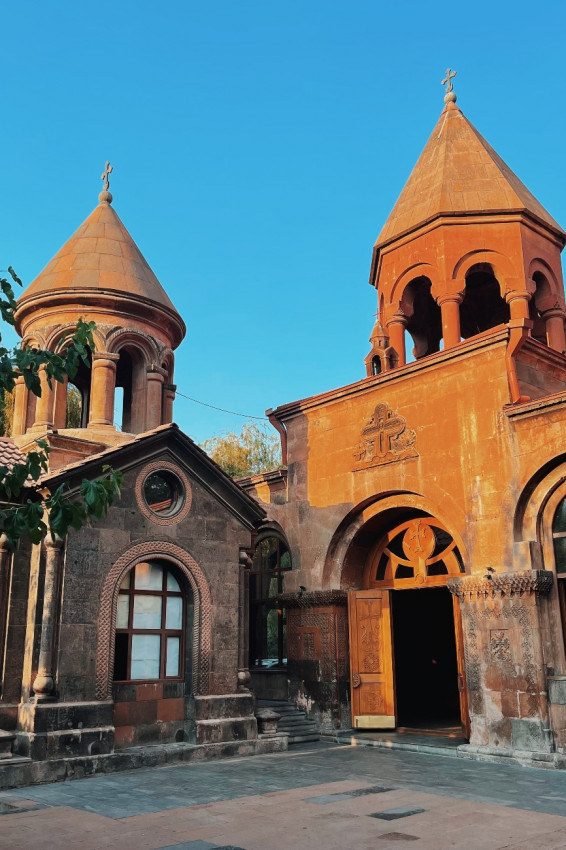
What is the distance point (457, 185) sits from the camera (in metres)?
15.2

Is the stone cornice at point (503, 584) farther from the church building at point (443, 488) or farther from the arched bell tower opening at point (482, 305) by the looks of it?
the arched bell tower opening at point (482, 305)

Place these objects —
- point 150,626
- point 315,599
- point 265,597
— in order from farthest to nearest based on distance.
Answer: point 265,597, point 315,599, point 150,626

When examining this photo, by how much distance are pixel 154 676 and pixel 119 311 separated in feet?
22.7

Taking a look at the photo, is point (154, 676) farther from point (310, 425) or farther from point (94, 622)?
point (310, 425)

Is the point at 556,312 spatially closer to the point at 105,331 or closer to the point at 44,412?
the point at 105,331

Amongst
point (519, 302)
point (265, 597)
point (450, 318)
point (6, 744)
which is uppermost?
point (519, 302)

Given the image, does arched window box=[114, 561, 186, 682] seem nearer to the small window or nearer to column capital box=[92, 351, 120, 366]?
column capital box=[92, 351, 120, 366]

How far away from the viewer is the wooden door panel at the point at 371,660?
1360 centimetres

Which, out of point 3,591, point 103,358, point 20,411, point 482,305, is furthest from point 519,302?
point 3,591

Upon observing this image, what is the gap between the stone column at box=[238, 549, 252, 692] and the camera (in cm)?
1251

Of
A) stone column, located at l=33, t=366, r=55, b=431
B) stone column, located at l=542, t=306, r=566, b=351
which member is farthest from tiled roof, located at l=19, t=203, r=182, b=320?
stone column, located at l=542, t=306, r=566, b=351

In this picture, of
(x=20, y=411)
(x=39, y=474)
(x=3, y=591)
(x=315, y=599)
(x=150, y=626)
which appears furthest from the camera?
(x=20, y=411)

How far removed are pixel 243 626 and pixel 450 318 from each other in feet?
21.4

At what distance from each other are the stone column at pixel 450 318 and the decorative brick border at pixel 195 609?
591 cm
